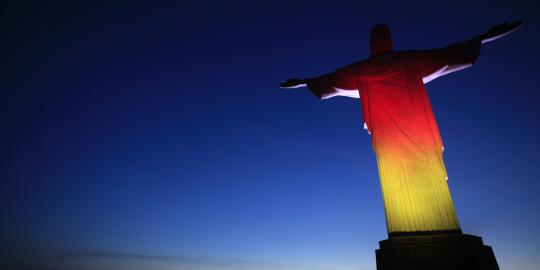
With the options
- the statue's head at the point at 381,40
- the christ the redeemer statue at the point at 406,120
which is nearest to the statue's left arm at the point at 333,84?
the christ the redeemer statue at the point at 406,120

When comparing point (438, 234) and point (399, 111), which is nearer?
point (438, 234)

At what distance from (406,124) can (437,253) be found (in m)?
2.17

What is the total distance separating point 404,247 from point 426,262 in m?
0.32

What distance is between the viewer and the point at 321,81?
620 centimetres

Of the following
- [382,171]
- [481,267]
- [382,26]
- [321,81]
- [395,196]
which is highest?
[382,26]

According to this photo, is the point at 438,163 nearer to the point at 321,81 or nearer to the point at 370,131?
the point at 370,131

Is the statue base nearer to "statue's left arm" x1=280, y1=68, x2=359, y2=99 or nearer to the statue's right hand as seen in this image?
"statue's left arm" x1=280, y1=68, x2=359, y2=99

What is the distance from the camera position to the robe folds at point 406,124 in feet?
14.2

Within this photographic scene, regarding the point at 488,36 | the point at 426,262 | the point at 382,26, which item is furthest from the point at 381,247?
the point at 382,26

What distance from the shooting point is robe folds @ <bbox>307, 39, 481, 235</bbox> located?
4.33 m

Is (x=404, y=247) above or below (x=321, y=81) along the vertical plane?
below

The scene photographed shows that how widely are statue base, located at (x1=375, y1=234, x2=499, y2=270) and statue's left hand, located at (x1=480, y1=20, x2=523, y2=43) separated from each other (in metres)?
3.60

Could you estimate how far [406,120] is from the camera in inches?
195

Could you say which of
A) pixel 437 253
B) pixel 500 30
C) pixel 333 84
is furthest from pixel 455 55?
pixel 437 253
